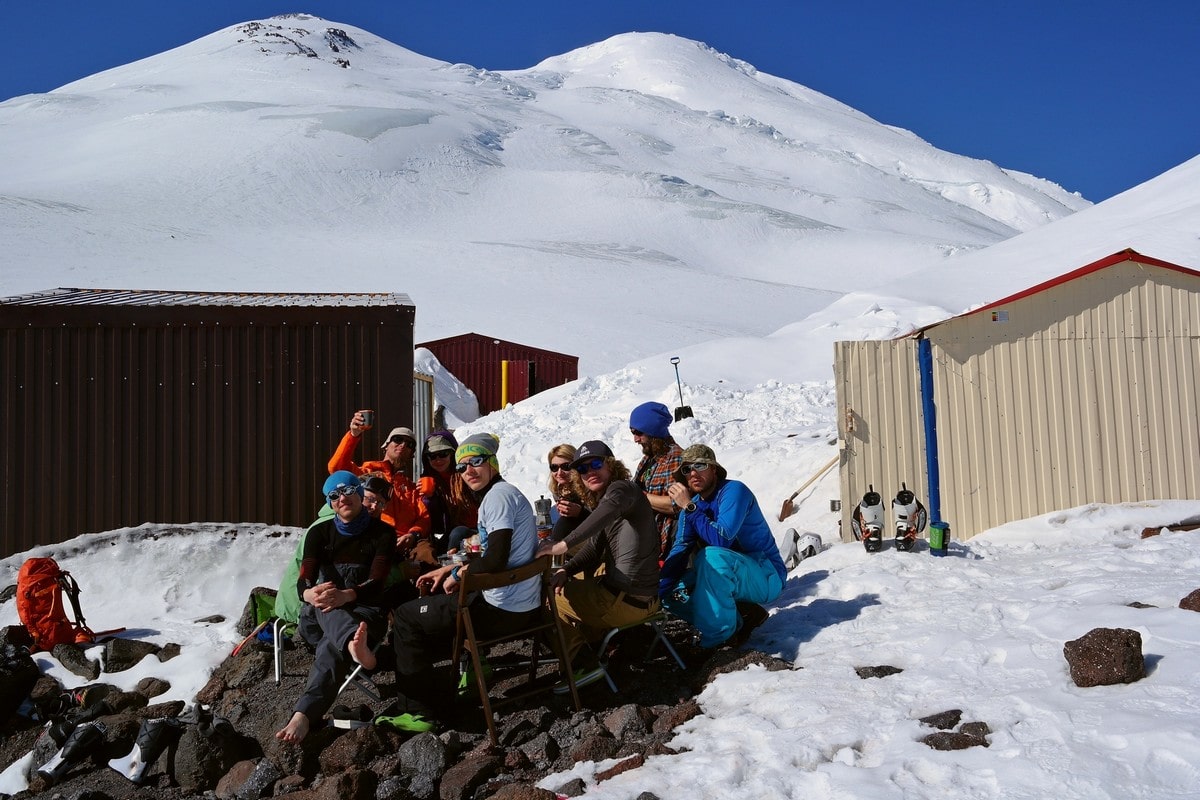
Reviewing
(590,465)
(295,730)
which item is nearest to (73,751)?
(295,730)

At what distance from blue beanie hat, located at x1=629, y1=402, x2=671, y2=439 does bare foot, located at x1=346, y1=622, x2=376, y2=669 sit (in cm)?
228

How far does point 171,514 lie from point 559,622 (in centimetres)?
480

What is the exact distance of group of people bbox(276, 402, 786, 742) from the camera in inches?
188

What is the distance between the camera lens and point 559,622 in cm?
491

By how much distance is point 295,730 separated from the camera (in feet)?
15.0

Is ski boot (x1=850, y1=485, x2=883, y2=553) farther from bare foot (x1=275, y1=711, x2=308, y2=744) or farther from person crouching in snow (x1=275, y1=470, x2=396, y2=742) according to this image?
bare foot (x1=275, y1=711, x2=308, y2=744)

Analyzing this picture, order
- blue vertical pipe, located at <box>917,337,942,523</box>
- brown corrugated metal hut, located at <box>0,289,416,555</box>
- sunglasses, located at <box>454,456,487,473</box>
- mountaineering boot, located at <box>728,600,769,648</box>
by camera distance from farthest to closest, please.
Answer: brown corrugated metal hut, located at <box>0,289,416,555</box>, blue vertical pipe, located at <box>917,337,942,523</box>, mountaineering boot, located at <box>728,600,769,648</box>, sunglasses, located at <box>454,456,487,473</box>

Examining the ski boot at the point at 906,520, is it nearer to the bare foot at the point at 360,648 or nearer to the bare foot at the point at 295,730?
the bare foot at the point at 360,648

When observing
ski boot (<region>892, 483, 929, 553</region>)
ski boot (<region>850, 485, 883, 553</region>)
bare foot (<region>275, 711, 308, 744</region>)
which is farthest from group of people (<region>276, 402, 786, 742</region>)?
ski boot (<region>892, 483, 929, 553</region>)

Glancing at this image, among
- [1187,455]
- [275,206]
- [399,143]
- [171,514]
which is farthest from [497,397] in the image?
[399,143]

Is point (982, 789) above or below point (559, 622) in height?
below

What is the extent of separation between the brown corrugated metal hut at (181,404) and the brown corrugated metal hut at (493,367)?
67.2 ft

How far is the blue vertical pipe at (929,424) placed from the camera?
7.88 m

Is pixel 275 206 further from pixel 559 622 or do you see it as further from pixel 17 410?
pixel 559 622
